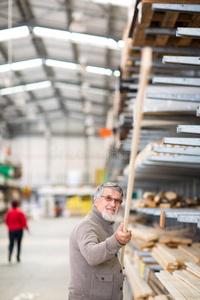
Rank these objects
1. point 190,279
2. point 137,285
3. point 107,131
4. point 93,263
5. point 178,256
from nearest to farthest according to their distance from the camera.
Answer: point 93,263 → point 190,279 → point 178,256 → point 137,285 → point 107,131

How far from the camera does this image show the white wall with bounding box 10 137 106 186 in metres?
40.7

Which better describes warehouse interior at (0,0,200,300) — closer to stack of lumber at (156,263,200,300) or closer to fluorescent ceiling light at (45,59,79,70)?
stack of lumber at (156,263,200,300)

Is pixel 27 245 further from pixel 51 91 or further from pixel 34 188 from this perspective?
pixel 34 188

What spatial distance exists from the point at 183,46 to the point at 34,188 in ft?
114

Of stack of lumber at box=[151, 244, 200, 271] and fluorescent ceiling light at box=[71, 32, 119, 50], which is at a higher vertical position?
fluorescent ceiling light at box=[71, 32, 119, 50]

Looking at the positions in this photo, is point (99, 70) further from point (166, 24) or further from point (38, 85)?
point (166, 24)

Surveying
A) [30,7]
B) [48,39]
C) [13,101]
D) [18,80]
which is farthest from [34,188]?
[30,7]

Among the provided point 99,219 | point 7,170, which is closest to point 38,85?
point 7,170

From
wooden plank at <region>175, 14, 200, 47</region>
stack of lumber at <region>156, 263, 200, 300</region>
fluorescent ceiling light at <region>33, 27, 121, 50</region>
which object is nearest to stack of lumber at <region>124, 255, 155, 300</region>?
stack of lumber at <region>156, 263, 200, 300</region>

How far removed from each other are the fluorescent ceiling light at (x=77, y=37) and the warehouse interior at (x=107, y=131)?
7 cm

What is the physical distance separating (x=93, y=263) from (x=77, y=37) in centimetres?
1667

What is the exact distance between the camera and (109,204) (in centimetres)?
314

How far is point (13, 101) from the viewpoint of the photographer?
31.2 m

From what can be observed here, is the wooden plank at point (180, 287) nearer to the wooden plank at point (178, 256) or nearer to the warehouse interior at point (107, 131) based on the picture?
the warehouse interior at point (107, 131)
